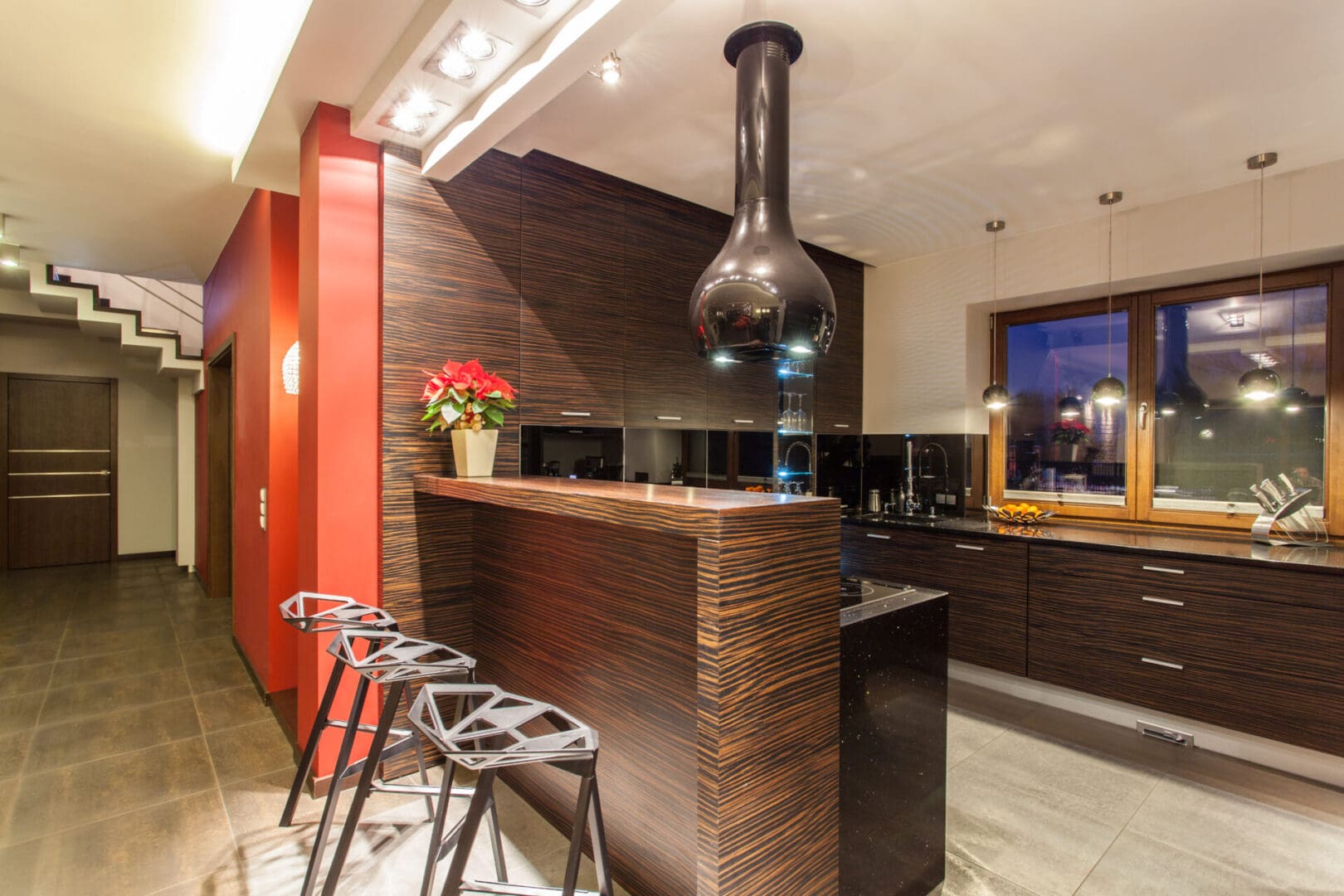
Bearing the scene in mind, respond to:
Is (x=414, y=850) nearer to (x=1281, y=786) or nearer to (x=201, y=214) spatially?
(x=1281, y=786)

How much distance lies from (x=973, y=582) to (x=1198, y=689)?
1040 mm

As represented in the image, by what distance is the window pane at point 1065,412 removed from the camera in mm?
3820

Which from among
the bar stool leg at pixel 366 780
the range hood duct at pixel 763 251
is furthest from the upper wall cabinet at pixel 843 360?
the bar stool leg at pixel 366 780

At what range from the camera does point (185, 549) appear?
6.48 meters

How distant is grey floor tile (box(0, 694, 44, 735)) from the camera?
9.53 ft

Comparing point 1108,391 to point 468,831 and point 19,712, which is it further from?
point 19,712

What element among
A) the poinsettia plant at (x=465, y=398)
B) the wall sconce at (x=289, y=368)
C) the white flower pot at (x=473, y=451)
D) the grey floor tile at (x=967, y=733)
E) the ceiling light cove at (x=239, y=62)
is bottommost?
the grey floor tile at (x=967, y=733)

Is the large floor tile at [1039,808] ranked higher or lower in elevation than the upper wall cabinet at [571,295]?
lower

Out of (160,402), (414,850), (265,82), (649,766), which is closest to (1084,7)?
(649,766)

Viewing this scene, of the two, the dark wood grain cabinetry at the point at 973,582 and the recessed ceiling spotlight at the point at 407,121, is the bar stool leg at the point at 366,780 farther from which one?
the dark wood grain cabinetry at the point at 973,582

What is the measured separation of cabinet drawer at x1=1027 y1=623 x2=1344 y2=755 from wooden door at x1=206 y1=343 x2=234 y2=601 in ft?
18.5

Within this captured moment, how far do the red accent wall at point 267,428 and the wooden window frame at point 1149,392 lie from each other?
4392mm

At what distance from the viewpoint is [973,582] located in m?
3.51

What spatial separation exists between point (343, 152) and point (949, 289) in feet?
12.3
